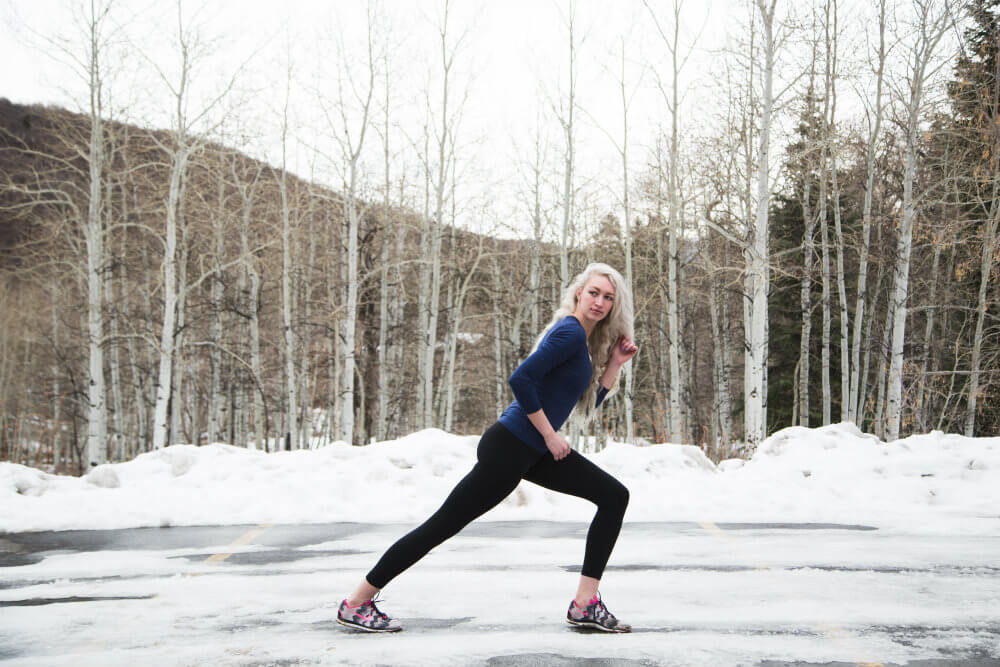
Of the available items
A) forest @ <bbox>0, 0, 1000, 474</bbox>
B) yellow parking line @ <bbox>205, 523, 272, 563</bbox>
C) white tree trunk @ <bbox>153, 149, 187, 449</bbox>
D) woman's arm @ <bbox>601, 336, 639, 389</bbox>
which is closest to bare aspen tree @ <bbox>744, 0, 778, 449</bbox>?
forest @ <bbox>0, 0, 1000, 474</bbox>

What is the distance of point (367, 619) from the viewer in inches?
141

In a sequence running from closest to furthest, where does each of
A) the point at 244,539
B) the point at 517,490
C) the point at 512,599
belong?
the point at 512,599, the point at 244,539, the point at 517,490

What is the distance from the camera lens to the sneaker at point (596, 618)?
359cm

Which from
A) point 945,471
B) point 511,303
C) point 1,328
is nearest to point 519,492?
point 945,471

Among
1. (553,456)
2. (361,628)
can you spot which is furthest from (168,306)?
(553,456)

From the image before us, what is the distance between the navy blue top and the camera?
11.1ft

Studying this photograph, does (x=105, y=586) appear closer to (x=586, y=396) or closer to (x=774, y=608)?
(x=586, y=396)

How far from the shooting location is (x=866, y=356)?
26.7m

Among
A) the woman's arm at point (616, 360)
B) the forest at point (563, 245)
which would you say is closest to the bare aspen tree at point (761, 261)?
the forest at point (563, 245)

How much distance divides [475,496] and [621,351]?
40.7 inches

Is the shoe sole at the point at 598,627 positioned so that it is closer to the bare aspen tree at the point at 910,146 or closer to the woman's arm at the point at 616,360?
the woman's arm at the point at 616,360

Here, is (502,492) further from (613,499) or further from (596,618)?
(596,618)

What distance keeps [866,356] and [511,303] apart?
15730mm

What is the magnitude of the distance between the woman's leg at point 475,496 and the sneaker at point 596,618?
704mm
